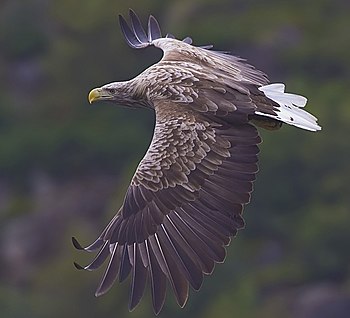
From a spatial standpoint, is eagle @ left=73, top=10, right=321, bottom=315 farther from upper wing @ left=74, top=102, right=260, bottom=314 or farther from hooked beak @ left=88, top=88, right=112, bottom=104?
hooked beak @ left=88, top=88, right=112, bottom=104

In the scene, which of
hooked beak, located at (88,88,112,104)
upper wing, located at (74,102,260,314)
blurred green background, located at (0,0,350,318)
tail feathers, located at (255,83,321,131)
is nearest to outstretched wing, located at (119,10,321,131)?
tail feathers, located at (255,83,321,131)

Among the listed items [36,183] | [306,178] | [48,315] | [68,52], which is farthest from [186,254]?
[68,52]

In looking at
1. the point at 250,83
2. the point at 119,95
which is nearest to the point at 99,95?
the point at 119,95

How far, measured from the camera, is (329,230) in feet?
124

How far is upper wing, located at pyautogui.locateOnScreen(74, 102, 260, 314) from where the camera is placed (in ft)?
38.3

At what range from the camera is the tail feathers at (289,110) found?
1226 cm

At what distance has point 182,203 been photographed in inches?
471

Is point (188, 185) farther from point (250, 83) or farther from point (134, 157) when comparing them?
point (134, 157)

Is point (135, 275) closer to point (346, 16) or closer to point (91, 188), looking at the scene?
point (91, 188)

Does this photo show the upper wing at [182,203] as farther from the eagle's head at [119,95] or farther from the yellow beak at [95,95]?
the yellow beak at [95,95]

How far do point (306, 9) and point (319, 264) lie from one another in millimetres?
12275

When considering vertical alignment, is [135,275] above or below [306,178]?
below

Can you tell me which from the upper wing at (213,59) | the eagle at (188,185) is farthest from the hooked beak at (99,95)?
the eagle at (188,185)

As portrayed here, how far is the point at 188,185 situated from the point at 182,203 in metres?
0.13
